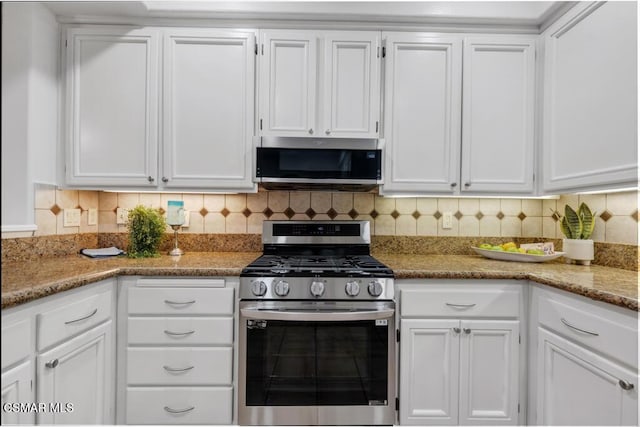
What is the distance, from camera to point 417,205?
2.58 m

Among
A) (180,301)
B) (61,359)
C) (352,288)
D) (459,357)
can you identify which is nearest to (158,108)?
(180,301)

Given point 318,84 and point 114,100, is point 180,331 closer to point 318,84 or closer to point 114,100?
point 114,100

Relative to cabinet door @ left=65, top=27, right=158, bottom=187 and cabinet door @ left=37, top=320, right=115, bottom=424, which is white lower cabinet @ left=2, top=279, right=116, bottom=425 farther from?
cabinet door @ left=65, top=27, right=158, bottom=187

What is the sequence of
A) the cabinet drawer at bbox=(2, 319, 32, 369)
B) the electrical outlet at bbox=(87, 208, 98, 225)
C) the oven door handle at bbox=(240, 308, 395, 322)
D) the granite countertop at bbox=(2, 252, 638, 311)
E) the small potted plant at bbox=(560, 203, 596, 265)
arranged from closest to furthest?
the cabinet drawer at bbox=(2, 319, 32, 369)
the granite countertop at bbox=(2, 252, 638, 311)
the oven door handle at bbox=(240, 308, 395, 322)
the small potted plant at bbox=(560, 203, 596, 265)
the electrical outlet at bbox=(87, 208, 98, 225)

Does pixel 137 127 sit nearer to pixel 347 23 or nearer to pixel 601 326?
pixel 347 23

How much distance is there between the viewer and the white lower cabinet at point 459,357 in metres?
1.89

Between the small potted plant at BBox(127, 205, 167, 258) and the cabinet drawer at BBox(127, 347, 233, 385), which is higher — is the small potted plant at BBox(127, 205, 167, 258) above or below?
above

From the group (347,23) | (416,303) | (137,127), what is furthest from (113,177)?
(416,303)

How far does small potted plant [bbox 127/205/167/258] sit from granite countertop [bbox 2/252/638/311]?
0.11 meters

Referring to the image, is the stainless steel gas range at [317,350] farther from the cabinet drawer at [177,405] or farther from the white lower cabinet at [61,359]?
the white lower cabinet at [61,359]

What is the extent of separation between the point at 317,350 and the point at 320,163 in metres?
1.01

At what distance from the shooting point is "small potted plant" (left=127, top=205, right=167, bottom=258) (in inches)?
86.9

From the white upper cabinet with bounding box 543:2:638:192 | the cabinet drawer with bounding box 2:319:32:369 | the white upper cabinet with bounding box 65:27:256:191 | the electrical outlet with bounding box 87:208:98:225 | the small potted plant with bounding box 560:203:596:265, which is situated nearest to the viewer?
the cabinet drawer with bounding box 2:319:32:369

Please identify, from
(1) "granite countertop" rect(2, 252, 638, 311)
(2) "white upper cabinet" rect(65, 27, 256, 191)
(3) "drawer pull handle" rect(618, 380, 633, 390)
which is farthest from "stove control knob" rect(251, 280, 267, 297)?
(3) "drawer pull handle" rect(618, 380, 633, 390)
